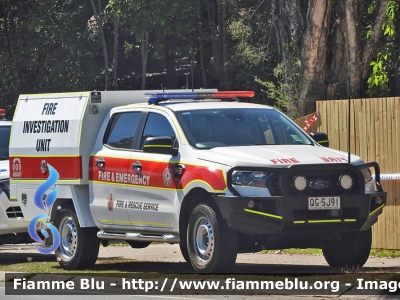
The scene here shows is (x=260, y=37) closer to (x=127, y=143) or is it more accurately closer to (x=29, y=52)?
(x=29, y=52)

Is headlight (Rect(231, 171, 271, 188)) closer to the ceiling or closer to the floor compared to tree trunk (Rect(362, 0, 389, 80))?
closer to the floor

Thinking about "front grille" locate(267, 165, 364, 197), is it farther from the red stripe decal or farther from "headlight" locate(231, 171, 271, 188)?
the red stripe decal

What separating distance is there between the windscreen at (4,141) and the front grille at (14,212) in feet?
4.52

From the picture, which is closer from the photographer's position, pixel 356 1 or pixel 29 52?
pixel 356 1

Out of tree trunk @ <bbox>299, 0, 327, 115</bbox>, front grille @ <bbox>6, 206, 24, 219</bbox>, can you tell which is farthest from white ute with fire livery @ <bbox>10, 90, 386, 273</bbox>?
tree trunk @ <bbox>299, 0, 327, 115</bbox>

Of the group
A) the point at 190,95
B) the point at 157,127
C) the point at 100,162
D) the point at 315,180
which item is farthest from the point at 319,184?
the point at 100,162

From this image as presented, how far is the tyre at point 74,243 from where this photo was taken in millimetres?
12102

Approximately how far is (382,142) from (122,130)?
352cm

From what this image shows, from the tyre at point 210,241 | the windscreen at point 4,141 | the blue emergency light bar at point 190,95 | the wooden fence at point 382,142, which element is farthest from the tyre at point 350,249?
the windscreen at point 4,141

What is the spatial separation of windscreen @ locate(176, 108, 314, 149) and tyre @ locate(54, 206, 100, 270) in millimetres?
2153

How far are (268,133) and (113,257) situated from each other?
12.3 ft

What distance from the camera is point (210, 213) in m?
9.93

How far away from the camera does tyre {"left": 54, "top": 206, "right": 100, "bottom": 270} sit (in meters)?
12.1

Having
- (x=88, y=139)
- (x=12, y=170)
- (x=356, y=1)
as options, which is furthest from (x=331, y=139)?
(x=356, y=1)
